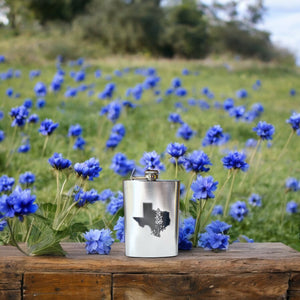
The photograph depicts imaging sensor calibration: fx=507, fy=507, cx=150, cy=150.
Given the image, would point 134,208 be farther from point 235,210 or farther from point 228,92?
point 228,92

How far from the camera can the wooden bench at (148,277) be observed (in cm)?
145

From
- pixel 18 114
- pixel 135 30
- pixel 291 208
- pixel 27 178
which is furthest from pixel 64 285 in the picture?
pixel 135 30

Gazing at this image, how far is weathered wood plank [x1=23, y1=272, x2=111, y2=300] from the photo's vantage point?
1.45 meters

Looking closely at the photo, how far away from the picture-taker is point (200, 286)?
149 cm

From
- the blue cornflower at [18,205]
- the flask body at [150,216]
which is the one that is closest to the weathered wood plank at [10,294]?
the blue cornflower at [18,205]

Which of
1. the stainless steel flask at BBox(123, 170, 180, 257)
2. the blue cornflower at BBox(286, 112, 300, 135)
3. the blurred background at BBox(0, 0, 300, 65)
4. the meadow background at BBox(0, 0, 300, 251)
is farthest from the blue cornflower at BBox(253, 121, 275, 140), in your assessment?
the blurred background at BBox(0, 0, 300, 65)

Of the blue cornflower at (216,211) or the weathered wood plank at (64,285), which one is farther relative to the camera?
the blue cornflower at (216,211)

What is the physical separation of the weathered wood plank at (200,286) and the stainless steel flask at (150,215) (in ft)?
0.26

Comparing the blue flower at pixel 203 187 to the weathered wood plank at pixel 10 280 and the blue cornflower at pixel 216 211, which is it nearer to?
the weathered wood plank at pixel 10 280

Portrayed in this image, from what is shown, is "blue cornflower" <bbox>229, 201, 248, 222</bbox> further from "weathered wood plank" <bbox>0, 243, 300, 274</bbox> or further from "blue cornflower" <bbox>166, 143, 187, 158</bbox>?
"weathered wood plank" <bbox>0, 243, 300, 274</bbox>

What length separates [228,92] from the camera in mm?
10320

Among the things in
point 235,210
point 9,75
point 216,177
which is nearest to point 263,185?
point 235,210

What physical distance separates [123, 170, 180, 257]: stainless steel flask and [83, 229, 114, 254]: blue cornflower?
0.26 ft

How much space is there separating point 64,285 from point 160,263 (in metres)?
0.28
